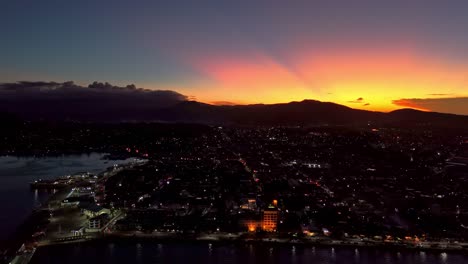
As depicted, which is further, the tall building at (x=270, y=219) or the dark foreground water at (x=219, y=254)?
the tall building at (x=270, y=219)

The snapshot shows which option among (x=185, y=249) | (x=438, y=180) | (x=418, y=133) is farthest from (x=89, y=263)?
(x=418, y=133)

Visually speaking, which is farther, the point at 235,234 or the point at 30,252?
the point at 235,234

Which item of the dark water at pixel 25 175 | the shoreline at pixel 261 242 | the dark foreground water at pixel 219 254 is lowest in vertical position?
the dark foreground water at pixel 219 254

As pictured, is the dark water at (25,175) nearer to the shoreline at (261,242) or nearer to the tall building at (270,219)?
the shoreline at (261,242)

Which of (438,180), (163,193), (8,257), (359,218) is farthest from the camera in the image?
(438,180)

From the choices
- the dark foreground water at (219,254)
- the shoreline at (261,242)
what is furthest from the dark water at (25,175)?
the shoreline at (261,242)

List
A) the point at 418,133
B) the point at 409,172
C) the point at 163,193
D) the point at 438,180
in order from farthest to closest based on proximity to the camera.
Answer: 1. the point at 418,133
2. the point at 409,172
3. the point at 438,180
4. the point at 163,193

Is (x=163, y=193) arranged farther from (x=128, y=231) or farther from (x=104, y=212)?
(x=128, y=231)

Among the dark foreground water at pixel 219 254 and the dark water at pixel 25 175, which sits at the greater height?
the dark water at pixel 25 175
